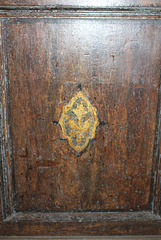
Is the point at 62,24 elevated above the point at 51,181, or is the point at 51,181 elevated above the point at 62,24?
the point at 62,24

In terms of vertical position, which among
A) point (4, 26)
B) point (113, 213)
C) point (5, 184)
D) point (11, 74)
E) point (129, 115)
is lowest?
point (113, 213)

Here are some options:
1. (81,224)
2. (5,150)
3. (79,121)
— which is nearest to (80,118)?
(79,121)

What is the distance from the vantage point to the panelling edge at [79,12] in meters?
0.76

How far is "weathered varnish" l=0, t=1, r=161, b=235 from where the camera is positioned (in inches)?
30.9

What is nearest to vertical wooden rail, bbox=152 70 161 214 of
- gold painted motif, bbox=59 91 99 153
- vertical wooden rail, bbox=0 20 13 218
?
gold painted motif, bbox=59 91 99 153

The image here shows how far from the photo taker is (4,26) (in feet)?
2.58

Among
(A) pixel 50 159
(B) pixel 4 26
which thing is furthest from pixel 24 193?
(B) pixel 4 26

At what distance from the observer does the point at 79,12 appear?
0.77 metres

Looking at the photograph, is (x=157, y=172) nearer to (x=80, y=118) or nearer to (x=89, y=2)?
(x=80, y=118)

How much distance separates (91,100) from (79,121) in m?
0.10

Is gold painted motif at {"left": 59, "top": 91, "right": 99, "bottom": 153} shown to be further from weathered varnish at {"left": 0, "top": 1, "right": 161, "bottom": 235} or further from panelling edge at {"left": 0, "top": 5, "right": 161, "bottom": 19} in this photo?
panelling edge at {"left": 0, "top": 5, "right": 161, "bottom": 19}

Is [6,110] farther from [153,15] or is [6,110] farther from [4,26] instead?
[153,15]

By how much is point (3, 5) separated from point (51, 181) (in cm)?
72

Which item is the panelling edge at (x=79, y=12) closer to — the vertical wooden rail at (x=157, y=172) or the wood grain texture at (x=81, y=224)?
the vertical wooden rail at (x=157, y=172)
